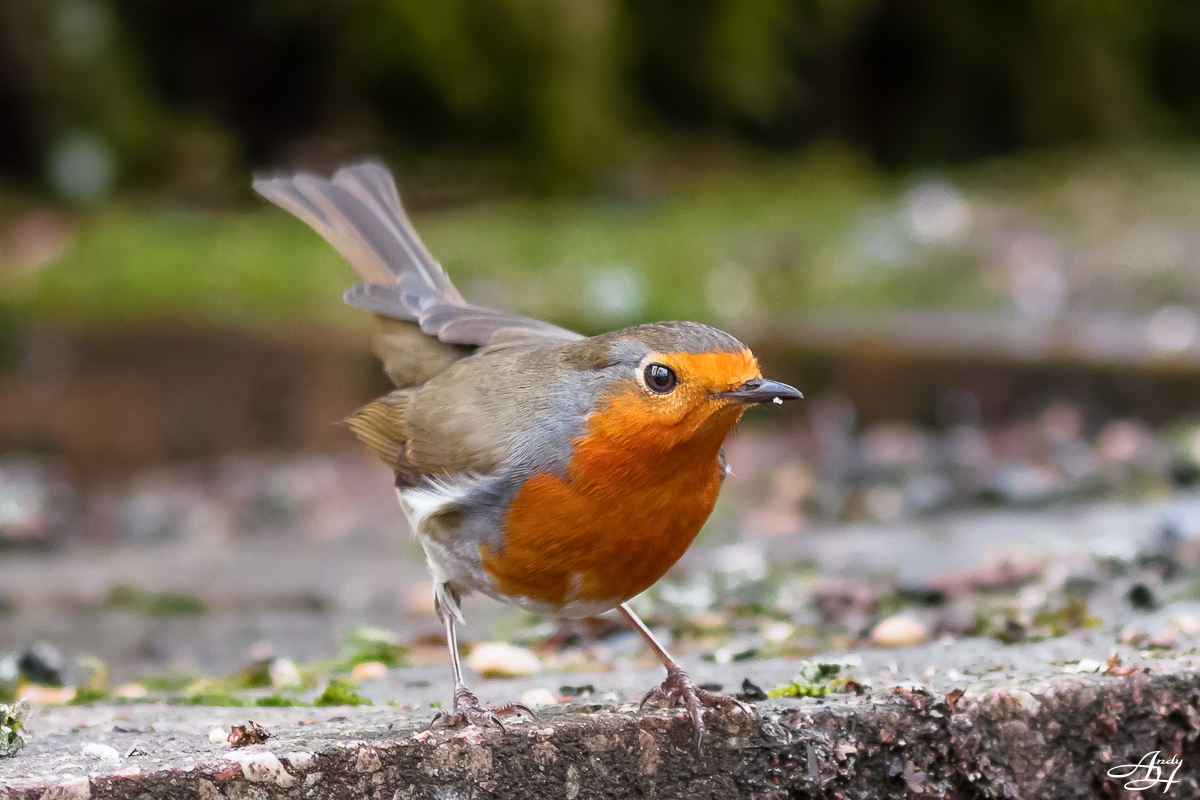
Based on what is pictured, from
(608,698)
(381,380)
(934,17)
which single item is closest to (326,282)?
(381,380)

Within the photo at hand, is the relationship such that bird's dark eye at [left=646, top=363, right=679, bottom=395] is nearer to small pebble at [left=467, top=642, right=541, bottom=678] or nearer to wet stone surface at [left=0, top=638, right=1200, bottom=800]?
wet stone surface at [left=0, top=638, right=1200, bottom=800]

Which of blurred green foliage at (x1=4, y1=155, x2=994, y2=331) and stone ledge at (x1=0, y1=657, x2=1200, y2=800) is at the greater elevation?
blurred green foliage at (x1=4, y1=155, x2=994, y2=331)

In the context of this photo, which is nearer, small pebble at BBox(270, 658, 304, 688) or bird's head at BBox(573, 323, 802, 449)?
bird's head at BBox(573, 323, 802, 449)

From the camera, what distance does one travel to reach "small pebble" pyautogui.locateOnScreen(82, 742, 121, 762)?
2.14 metres

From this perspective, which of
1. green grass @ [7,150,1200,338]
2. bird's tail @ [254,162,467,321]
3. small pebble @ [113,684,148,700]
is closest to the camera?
small pebble @ [113,684,148,700]

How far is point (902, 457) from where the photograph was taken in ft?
17.1

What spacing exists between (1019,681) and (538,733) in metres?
0.85

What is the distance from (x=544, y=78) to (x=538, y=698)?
7.19 metres

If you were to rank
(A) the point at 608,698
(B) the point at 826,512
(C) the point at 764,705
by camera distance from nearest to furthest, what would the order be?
(C) the point at 764,705 < (A) the point at 608,698 < (B) the point at 826,512

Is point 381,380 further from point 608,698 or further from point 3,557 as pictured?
point 608,698

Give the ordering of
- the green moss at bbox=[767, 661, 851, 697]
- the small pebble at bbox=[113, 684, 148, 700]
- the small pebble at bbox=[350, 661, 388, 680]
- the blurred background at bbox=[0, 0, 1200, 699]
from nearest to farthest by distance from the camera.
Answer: the green moss at bbox=[767, 661, 851, 697] → the small pebble at bbox=[113, 684, 148, 700] → the small pebble at bbox=[350, 661, 388, 680] → the blurred background at bbox=[0, 0, 1200, 699]

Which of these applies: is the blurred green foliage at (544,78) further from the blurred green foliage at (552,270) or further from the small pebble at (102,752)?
the small pebble at (102,752)

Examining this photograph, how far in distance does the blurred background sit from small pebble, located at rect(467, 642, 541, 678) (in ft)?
0.44
